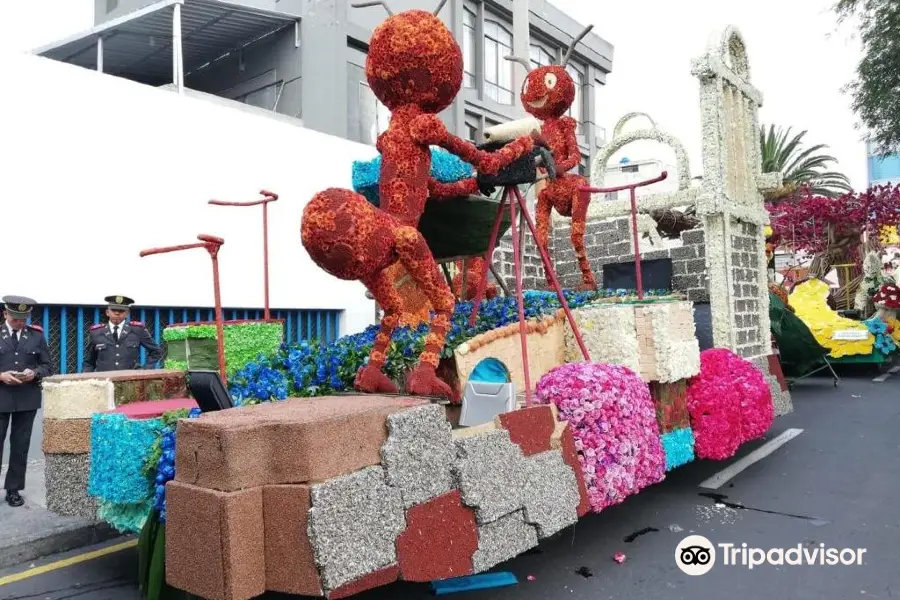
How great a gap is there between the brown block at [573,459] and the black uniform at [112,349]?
183 inches

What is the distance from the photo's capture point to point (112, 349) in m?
6.59

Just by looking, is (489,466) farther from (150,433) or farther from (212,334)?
(212,334)

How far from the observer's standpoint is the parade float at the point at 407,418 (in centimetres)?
243

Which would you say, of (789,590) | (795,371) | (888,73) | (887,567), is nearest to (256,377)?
(789,590)

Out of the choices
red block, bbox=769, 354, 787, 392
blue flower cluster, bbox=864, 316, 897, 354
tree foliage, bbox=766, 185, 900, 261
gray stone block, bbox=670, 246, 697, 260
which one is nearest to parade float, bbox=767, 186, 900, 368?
tree foliage, bbox=766, 185, 900, 261

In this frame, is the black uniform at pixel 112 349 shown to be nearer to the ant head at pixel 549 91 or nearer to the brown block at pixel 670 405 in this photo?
the ant head at pixel 549 91

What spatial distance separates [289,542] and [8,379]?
172 inches

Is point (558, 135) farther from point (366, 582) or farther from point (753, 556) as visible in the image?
point (366, 582)

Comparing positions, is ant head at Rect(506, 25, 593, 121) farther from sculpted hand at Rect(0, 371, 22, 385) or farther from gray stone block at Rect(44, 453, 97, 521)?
sculpted hand at Rect(0, 371, 22, 385)

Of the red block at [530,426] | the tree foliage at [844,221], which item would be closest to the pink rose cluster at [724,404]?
the red block at [530,426]

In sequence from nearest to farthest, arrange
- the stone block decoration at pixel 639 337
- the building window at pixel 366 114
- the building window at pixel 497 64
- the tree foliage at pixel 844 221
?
the stone block decoration at pixel 639 337 < the building window at pixel 366 114 < the tree foliage at pixel 844 221 < the building window at pixel 497 64

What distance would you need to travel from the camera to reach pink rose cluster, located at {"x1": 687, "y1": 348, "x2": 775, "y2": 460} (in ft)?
17.0

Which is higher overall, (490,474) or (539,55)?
(539,55)

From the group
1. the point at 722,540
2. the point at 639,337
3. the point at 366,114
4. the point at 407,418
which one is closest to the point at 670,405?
the point at 639,337
